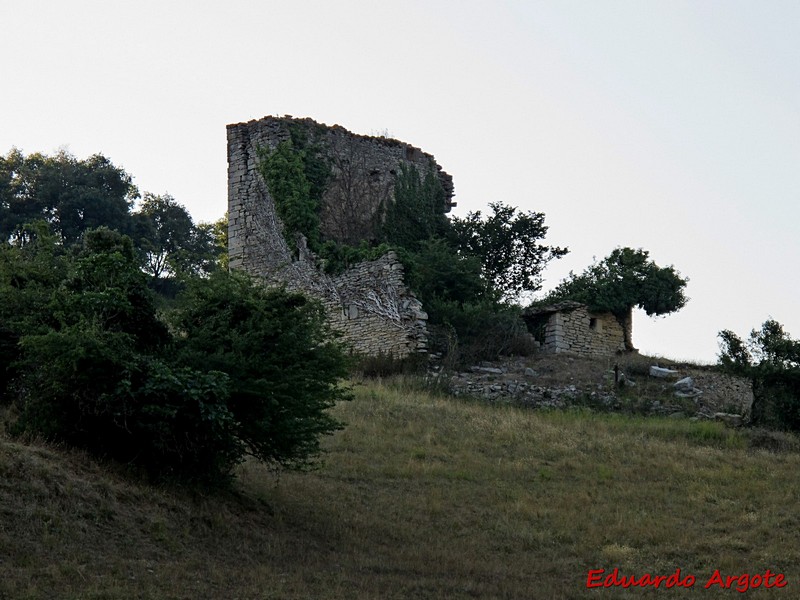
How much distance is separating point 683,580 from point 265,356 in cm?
597

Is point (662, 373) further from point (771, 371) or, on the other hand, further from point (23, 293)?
point (23, 293)

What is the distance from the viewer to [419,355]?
91.4ft

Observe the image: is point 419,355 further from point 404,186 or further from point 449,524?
point 449,524

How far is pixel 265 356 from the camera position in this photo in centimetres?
1523

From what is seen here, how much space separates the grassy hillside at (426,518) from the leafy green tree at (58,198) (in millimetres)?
23899

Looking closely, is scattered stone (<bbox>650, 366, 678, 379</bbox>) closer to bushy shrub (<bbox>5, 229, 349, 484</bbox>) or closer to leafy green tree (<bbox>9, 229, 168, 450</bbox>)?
bushy shrub (<bbox>5, 229, 349, 484</bbox>)

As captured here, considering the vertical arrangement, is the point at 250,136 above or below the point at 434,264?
above

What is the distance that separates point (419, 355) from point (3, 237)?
796 inches

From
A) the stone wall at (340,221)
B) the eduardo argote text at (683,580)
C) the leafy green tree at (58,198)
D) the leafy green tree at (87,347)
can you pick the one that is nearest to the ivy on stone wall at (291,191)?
the stone wall at (340,221)

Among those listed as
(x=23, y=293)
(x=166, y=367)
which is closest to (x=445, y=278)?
(x=23, y=293)

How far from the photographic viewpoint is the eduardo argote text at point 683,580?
13484 millimetres

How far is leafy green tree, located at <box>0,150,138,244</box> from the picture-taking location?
42.8m

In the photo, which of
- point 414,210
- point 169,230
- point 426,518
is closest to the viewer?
point 426,518

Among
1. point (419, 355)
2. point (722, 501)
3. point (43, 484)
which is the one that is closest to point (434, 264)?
point (419, 355)
